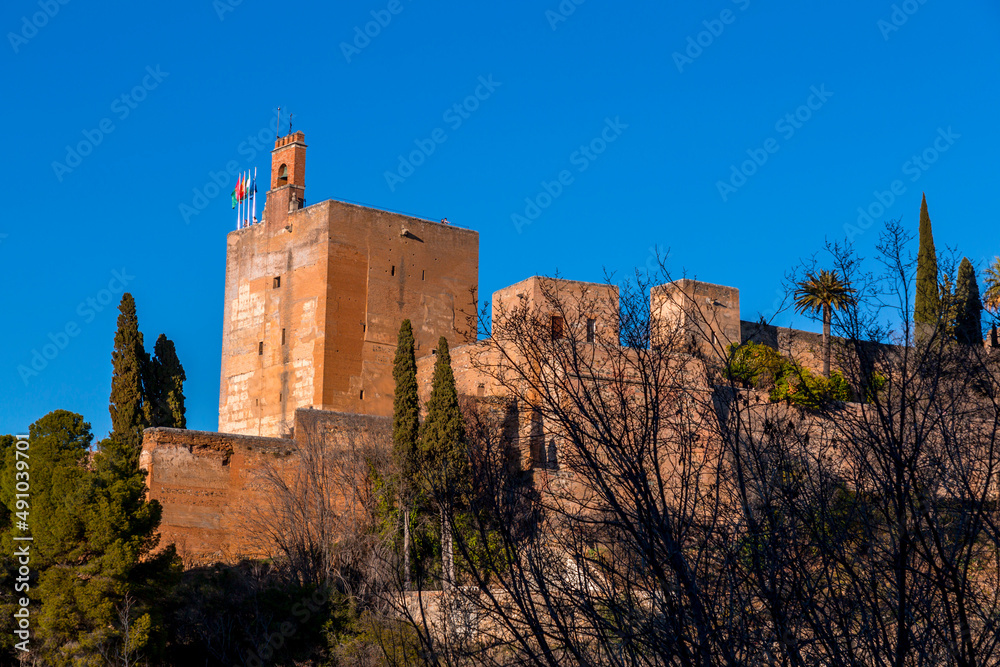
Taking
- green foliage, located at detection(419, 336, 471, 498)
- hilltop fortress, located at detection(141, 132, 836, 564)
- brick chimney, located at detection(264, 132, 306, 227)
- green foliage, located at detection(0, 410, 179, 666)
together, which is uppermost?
brick chimney, located at detection(264, 132, 306, 227)

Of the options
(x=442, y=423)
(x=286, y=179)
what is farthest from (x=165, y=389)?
(x=286, y=179)

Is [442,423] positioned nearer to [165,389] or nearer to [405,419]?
[405,419]

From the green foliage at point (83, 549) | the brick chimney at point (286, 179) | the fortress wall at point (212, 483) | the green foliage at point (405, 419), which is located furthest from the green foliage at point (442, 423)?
the brick chimney at point (286, 179)

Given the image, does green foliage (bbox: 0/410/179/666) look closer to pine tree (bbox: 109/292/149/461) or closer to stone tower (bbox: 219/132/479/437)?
pine tree (bbox: 109/292/149/461)

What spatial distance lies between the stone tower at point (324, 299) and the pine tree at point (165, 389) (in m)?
4.05

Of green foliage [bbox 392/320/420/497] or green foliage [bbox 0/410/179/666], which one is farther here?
green foliage [bbox 392/320/420/497]

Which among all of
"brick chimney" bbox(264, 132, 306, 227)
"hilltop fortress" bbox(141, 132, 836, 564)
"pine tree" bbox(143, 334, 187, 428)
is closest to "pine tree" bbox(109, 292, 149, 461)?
"pine tree" bbox(143, 334, 187, 428)

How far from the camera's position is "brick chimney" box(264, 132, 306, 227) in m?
31.6

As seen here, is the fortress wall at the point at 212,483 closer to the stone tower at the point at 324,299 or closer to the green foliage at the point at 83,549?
the green foliage at the point at 83,549

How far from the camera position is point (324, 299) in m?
29.6

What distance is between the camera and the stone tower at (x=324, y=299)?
29594 mm

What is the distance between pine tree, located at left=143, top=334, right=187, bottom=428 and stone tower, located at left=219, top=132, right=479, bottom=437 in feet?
13.3

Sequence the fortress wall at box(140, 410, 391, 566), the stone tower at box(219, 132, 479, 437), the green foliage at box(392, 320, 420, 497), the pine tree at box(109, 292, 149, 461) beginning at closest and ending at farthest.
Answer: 1. the green foliage at box(392, 320, 420, 497)
2. the fortress wall at box(140, 410, 391, 566)
3. the pine tree at box(109, 292, 149, 461)
4. the stone tower at box(219, 132, 479, 437)

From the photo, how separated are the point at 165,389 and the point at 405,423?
19.8ft
